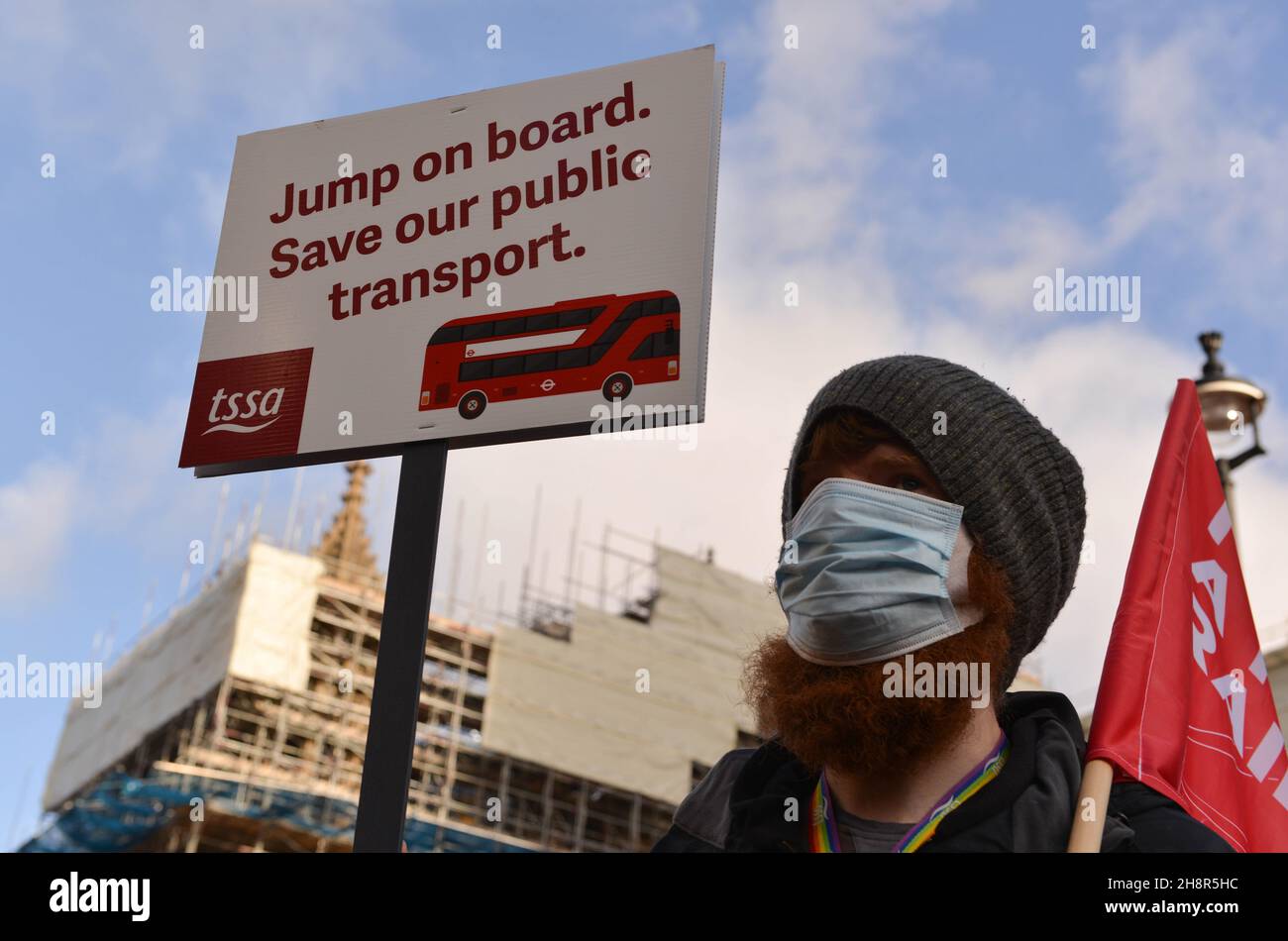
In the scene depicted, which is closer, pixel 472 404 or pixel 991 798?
pixel 991 798

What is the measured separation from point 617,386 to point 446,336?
1.68 ft

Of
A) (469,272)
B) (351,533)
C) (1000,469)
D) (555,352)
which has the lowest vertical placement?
(1000,469)

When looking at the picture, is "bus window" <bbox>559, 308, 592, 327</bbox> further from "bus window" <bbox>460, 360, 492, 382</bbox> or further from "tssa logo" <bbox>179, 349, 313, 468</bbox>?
"tssa logo" <bbox>179, 349, 313, 468</bbox>

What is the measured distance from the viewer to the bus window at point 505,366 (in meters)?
3.49

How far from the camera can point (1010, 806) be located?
2.90m

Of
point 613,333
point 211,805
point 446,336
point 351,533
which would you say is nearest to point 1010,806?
point 613,333

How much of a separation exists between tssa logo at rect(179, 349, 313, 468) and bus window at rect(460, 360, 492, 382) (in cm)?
44

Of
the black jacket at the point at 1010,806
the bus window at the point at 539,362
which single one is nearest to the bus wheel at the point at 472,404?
the bus window at the point at 539,362

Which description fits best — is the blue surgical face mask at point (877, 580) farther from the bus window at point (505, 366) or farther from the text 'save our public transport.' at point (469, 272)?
the bus window at point (505, 366)

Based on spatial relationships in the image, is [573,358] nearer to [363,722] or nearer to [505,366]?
[505,366]

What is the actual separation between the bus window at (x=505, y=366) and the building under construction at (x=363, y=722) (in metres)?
32.7

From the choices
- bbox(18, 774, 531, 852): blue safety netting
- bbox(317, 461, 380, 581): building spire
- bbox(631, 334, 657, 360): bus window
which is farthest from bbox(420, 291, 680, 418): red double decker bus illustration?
bbox(317, 461, 380, 581): building spire

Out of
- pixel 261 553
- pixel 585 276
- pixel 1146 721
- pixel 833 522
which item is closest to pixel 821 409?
pixel 833 522

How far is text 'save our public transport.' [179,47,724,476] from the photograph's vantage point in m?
3.48
